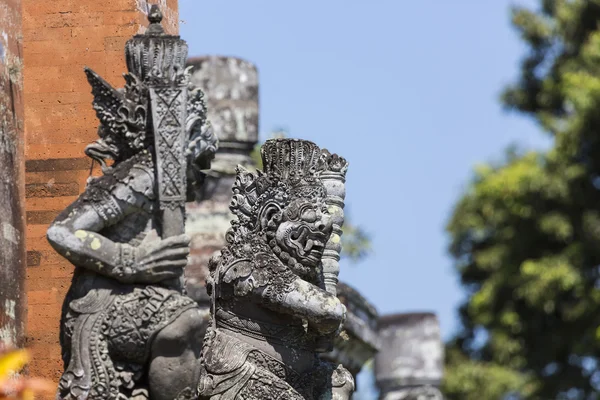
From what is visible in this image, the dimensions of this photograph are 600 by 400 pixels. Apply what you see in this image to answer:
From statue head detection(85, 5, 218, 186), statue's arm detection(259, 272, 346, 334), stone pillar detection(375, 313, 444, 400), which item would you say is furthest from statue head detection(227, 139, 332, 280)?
stone pillar detection(375, 313, 444, 400)

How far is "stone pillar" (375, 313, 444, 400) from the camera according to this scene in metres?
24.6

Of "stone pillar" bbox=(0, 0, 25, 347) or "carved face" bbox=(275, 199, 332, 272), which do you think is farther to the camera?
"stone pillar" bbox=(0, 0, 25, 347)

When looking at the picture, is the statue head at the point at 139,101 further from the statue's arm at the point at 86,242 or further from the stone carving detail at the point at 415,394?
the stone carving detail at the point at 415,394

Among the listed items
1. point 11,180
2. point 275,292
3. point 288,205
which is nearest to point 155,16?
point 11,180

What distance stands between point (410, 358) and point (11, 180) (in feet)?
39.7

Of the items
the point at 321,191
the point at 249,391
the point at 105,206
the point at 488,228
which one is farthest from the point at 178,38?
the point at 488,228

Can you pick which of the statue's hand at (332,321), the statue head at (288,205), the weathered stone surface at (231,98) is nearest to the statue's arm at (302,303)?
the statue's hand at (332,321)

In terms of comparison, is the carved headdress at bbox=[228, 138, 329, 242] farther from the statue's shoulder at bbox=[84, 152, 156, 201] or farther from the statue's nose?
the statue's shoulder at bbox=[84, 152, 156, 201]

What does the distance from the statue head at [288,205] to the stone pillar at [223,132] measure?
6745mm

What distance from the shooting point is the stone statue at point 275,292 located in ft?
32.8

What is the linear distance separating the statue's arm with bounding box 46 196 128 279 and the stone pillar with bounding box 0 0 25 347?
148 centimetres

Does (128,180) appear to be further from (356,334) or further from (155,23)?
(356,334)

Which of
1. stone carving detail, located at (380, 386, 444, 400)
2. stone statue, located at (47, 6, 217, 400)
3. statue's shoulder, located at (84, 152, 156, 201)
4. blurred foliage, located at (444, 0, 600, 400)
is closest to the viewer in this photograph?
stone statue, located at (47, 6, 217, 400)

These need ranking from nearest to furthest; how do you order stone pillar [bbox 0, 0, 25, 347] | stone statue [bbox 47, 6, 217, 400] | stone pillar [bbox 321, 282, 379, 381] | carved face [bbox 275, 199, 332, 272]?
carved face [bbox 275, 199, 332, 272], stone statue [bbox 47, 6, 217, 400], stone pillar [bbox 0, 0, 25, 347], stone pillar [bbox 321, 282, 379, 381]
